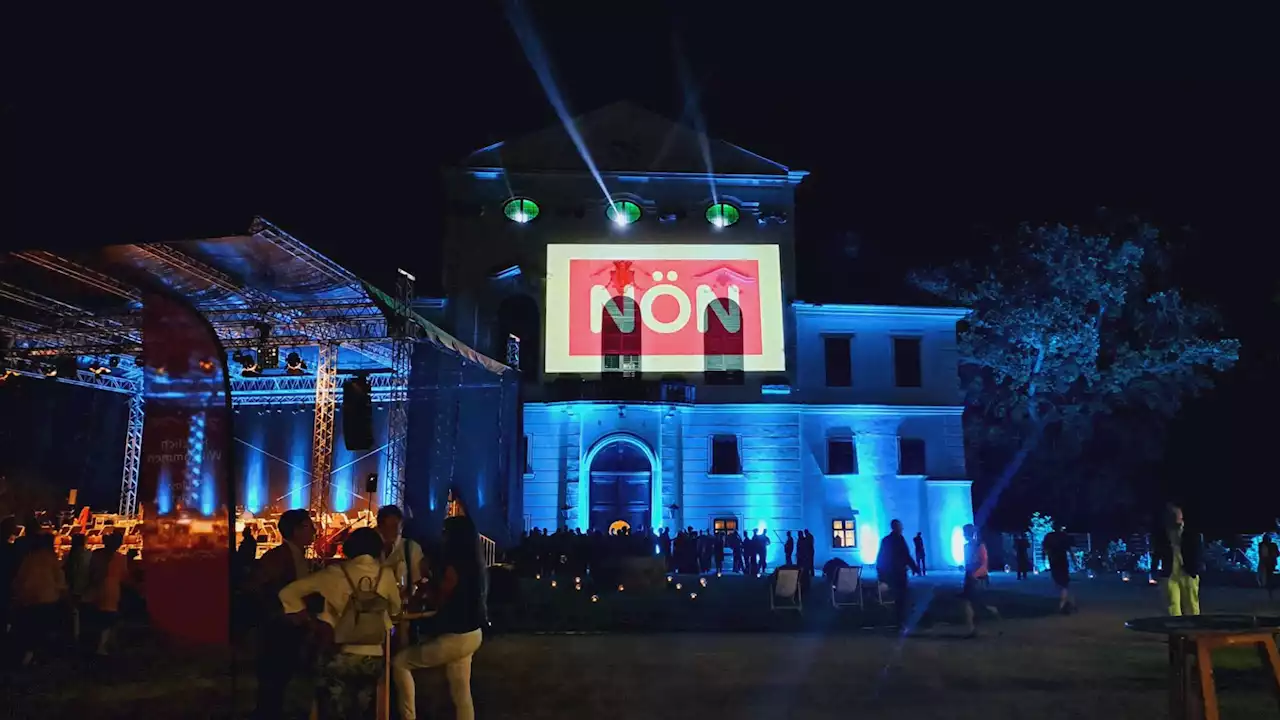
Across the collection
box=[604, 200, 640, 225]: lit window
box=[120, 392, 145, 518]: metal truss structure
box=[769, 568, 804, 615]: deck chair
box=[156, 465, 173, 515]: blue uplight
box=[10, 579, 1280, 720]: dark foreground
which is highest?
box=[604, 200, 640, 225]: lit window

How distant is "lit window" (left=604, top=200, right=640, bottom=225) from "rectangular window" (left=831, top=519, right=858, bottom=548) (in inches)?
447

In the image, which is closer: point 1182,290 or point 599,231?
point 599,231

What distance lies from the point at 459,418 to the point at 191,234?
7.35 meters

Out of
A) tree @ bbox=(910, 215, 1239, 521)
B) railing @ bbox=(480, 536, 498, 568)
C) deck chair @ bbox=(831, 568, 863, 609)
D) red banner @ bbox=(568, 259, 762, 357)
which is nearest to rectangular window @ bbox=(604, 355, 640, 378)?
red banner @ bbox=(568, 259, 762, 357)

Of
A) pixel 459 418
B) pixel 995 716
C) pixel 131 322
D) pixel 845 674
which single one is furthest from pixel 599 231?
pixel 995 716

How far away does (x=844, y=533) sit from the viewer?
28.4 meters

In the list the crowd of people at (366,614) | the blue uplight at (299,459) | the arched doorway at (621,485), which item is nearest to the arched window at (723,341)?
the arched doorway at (621,485)

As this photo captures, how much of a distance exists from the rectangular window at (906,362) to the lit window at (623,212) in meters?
9.23

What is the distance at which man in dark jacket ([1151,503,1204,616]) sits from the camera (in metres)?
10.1

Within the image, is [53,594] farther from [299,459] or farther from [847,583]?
[299,459]

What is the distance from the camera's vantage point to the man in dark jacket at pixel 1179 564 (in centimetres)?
1012

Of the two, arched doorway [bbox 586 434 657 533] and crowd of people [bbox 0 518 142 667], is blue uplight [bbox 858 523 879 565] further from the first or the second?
crowd of people [bbox 0 518 142 667]

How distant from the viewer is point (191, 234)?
14203 mm

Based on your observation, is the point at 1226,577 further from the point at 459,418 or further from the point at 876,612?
the point at 459,418
